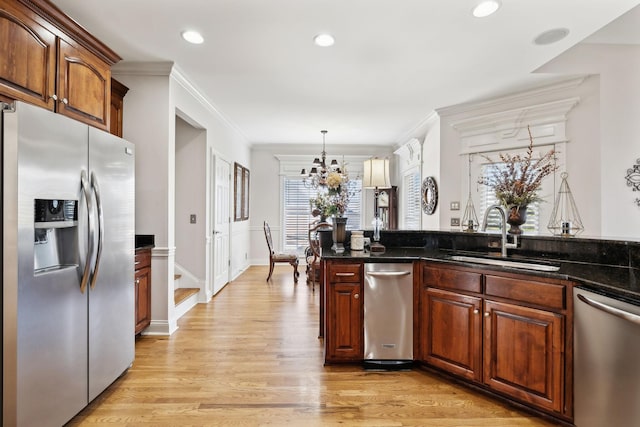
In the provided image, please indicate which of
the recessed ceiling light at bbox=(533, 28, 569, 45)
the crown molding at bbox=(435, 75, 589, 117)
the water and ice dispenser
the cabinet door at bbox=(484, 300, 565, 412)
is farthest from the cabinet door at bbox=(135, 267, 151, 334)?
the crown molding at bbox=(435, 75, 589, 117)

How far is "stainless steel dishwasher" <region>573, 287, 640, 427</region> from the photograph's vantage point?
4.75 ft

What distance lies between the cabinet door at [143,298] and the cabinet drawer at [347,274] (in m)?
1.90

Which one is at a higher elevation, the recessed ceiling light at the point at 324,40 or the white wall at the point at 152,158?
the recessed ceiling light at the point at 324,40

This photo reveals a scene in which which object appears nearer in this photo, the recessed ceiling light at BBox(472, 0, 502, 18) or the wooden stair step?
the recessed ceiling light at BBox(472, 0, 502, 18)

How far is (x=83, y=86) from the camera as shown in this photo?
2410mm

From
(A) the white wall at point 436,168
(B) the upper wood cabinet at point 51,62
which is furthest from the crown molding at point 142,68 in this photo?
(A) the white wall at point 436,168

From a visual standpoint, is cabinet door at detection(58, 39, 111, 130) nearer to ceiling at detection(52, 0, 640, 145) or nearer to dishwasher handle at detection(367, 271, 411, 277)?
ceiling at detection(52, 0, 640, 145)

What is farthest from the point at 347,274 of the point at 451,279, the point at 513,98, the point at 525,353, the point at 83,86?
the point at 513,98

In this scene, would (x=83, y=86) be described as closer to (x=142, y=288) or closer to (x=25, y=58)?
(x=25, y=58)

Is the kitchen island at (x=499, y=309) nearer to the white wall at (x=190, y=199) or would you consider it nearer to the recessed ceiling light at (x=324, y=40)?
the recessed ceiling light at (x=324, y=40)

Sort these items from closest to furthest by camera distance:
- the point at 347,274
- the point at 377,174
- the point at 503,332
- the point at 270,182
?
the point at 503,332 < the point at 347,274 < the point at 377,174 < the point at 270,182

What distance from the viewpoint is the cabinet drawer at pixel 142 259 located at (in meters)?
3.01

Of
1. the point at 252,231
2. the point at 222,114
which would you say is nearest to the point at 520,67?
the point at 222,114

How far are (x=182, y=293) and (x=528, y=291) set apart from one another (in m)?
3.77
